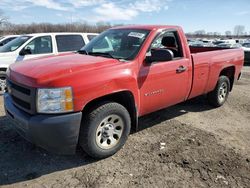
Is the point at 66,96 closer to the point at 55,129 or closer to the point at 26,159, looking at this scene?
the point at 55,129

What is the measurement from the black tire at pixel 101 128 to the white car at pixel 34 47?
472 centimetres

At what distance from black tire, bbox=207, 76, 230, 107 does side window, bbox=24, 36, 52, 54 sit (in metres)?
4.92

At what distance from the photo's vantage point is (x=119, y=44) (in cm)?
438

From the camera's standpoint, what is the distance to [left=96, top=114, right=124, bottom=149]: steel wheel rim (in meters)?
3.62

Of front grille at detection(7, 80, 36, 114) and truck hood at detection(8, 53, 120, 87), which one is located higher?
truck hood at detection(8, 53, 120, 87)

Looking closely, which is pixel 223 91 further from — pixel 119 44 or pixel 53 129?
pixel 53 129

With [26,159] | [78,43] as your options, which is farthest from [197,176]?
[78,43]

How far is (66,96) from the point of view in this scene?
308cm

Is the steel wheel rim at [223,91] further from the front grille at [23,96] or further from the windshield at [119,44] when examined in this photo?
the front grille at [23,96]

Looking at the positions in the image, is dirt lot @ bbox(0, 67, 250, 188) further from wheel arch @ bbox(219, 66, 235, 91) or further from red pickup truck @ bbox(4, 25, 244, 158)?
wheel arch @ bbox(219, 66, 235, 91)

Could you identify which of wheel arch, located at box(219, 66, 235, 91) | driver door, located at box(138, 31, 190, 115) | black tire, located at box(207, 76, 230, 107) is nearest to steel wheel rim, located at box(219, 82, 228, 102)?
black tire, located at box(207, 76, 230, 107)

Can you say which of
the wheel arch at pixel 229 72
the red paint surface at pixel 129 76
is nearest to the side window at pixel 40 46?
the red paint surface at pixel 129 76

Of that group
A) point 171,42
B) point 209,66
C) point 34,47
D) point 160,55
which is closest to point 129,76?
point 160,55

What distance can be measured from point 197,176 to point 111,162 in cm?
119
